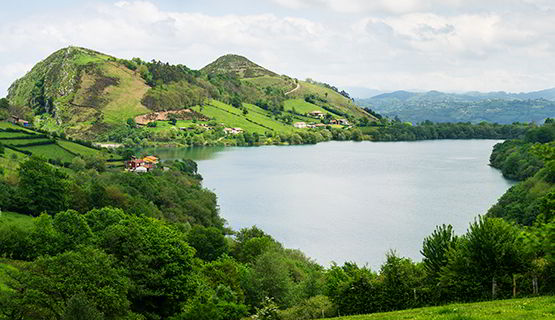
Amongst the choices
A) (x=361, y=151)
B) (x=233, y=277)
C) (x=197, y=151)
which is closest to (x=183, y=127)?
(x=197, y=151)

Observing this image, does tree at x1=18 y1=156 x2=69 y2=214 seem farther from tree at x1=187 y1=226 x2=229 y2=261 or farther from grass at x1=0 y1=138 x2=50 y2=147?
grass at x1=0 y1=138 x2=50 y2=147

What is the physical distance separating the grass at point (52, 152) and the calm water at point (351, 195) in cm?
2603

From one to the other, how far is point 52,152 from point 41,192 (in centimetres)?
4870

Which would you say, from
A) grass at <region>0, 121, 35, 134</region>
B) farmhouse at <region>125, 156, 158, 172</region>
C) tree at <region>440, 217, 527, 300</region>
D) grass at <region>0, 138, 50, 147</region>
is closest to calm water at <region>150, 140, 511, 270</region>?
farmhouse at <region>125, 156, 158, 172</region>

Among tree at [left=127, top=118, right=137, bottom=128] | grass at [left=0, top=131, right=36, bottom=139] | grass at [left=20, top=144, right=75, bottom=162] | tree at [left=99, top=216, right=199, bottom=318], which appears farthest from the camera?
tree at [left=127, top=118, right=137, bottom=128]

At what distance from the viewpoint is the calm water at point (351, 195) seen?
209 feet

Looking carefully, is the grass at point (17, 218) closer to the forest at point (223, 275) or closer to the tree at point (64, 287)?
the forest at point (223, 275)

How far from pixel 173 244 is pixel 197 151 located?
13377cm

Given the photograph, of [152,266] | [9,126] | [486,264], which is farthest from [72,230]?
[9,126]

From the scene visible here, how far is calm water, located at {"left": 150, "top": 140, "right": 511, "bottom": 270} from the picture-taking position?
209 feet

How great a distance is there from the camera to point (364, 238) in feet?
208

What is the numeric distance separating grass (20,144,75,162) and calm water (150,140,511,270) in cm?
2603

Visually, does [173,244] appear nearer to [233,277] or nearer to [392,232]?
[233,277]

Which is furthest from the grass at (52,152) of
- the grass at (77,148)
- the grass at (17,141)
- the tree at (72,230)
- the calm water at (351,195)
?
the tree at (72,230)
